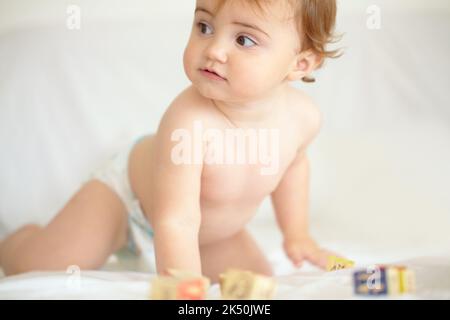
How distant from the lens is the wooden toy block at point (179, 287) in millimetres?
651

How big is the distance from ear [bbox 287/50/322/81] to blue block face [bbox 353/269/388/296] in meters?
0.27

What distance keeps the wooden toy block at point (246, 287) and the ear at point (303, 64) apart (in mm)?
272

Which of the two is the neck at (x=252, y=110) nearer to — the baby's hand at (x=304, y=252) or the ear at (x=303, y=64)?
the ear at (x=303, y=64)

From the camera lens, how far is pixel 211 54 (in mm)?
726

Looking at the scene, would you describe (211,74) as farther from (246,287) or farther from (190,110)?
(246,287)

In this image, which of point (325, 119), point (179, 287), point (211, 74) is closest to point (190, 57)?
point (211, 74)

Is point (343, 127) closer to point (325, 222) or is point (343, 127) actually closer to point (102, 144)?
point (325, 222)

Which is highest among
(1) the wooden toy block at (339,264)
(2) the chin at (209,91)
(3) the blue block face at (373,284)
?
(2) the chin at (209,91)

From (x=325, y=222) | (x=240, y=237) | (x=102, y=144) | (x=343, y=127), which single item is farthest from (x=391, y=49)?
(x=102, y=144)

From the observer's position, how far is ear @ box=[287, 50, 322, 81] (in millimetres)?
808

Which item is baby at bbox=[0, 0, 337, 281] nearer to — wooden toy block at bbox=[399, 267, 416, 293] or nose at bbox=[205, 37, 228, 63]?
nose at bbox=[205, 37, 228, 63]

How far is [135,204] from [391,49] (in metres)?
0.53

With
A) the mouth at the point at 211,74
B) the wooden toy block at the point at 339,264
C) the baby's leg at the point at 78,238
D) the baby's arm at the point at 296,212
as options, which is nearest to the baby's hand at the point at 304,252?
the baby's arm at the point at 296,212

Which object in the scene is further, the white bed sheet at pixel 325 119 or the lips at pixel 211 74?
the white bed sheet at pixel 325 119
